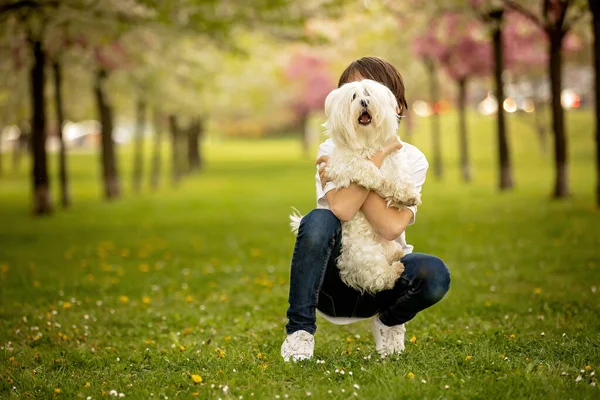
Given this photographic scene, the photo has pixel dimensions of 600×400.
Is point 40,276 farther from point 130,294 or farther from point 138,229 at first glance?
point 138,229

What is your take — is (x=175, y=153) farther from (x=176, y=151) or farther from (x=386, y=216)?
(x=386, y=216)

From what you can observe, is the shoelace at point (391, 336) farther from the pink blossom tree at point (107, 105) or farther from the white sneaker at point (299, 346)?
the pink blossom tree at point (107, 105)

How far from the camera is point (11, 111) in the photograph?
2108 cm

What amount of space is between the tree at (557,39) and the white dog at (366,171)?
448 inches

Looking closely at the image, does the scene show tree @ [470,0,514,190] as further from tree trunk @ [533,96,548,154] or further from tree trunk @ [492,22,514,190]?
tree trunk @ [533,96,548,154]

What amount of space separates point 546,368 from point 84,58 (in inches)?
585

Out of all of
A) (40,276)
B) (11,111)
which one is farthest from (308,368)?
(11,111)

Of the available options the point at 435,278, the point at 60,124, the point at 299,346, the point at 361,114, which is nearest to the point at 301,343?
the point at 299,346

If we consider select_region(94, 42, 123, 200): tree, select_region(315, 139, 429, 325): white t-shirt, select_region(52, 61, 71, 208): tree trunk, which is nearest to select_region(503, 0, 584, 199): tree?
select_region(94, 42, 123, 200): tree

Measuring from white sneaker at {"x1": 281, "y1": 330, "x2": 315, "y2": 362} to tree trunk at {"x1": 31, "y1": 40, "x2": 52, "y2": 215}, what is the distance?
12926mm

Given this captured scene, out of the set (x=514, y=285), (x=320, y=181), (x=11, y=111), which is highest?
(x=11, y=111)

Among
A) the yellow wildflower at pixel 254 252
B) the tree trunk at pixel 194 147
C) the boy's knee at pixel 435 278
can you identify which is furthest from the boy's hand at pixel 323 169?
the tree trunk at pixel 194 147

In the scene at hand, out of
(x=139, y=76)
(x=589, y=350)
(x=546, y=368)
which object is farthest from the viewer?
(x=139, y=76)

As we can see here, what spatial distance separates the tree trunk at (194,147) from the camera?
→ 37.1 meters
